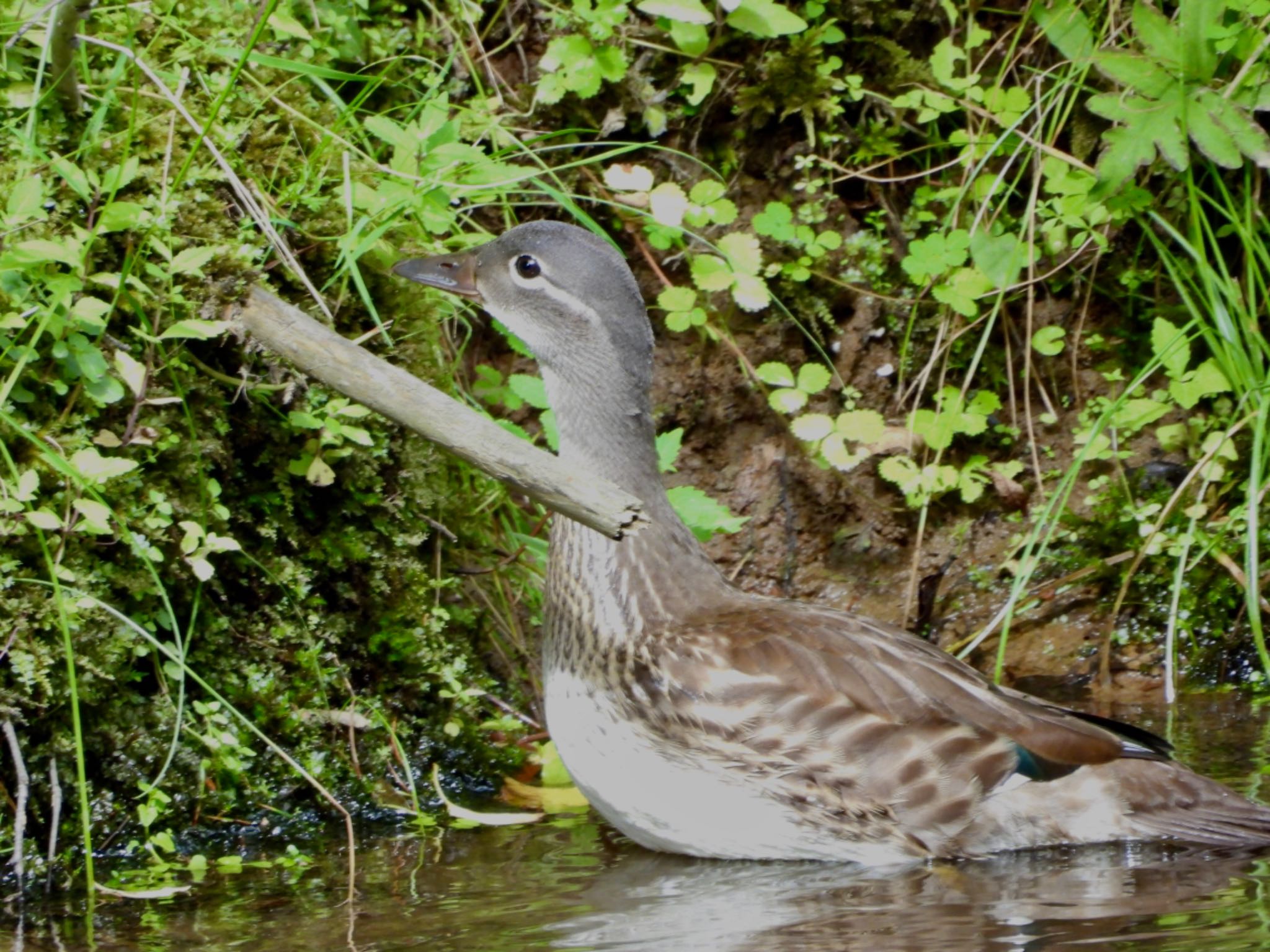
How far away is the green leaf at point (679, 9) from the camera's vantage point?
19.9ft

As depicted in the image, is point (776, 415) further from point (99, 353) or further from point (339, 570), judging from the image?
point (99, 353)

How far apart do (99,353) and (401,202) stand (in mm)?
1172

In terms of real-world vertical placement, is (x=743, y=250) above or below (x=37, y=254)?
above

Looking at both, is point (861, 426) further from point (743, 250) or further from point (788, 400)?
point (743, 250)

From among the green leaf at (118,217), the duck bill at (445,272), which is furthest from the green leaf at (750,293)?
the green leaf at (118,217)

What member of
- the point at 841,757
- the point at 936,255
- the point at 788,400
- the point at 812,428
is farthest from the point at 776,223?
the point at 841,757

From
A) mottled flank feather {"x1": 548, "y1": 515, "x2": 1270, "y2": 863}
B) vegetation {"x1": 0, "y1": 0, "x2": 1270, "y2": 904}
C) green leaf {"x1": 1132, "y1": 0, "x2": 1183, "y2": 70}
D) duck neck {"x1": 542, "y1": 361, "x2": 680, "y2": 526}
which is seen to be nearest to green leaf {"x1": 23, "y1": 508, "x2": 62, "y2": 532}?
vegetation {"x1": 0, "y1": 0, "x2": 1270, "y2": 904}

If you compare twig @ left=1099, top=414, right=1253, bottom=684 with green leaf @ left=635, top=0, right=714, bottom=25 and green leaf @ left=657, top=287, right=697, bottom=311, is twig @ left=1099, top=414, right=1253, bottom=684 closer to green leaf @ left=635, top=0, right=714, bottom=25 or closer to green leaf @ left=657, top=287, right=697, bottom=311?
green leaf @ left=657, top=287, right=697, bottom=311

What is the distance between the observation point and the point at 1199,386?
5.98 meters

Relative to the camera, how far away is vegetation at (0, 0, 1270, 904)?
4.25 meters

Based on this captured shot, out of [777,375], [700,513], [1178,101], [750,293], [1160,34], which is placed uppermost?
[1160,34]

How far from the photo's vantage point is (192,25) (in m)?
5.10

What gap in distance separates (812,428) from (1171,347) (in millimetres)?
1419

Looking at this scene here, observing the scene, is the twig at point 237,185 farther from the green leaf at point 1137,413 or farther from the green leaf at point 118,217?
the green leaf at point 1137,413
